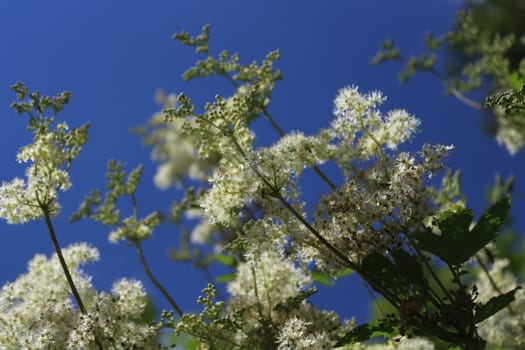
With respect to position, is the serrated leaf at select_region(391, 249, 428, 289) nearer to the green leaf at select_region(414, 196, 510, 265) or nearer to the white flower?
the green leaf at select_region(414, 196, 510, 265)

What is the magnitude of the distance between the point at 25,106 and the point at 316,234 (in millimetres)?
1360

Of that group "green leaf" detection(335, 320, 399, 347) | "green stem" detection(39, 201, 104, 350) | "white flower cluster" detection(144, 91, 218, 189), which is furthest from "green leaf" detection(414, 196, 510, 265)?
"white flower cluster" detection(144, 91, 218, 189)

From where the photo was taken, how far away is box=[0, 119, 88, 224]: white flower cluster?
2.37 m

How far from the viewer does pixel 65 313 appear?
2.34 m

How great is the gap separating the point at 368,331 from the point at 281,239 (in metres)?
0.41

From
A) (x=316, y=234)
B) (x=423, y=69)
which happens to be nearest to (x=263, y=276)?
(x=316, y=234)

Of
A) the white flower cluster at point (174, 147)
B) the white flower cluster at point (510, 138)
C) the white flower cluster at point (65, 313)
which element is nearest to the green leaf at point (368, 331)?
the white flower cluster at point (65, 313)

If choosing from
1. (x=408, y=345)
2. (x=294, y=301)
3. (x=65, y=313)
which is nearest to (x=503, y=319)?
Result: (x=408, y=345)

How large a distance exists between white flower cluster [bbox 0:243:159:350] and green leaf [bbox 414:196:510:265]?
1037 mm

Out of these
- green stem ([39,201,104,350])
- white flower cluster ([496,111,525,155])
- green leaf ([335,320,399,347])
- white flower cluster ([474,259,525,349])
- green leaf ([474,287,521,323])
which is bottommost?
green leaf ([474,287,521,323])

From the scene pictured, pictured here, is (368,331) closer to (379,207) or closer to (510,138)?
(379,207)

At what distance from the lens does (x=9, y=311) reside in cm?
246

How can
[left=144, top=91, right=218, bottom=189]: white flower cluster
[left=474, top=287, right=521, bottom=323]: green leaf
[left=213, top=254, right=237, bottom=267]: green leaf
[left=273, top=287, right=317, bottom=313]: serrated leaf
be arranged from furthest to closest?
[left=144, top=91, right=218, bottom=189]: white flower cluster < [left=213, top=254, right=237, bottom=267]: green leaf < [left=273, top=287, right=317, bottom=313]: serrated leaf < [left=474, top=287, right=521, bottom=323]: green leaf

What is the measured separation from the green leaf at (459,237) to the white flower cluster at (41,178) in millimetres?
1401
